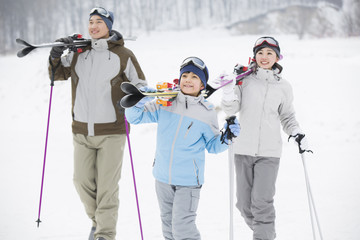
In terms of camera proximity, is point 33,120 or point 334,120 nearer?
point 334,120

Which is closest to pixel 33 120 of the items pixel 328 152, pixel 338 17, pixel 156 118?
pixel 328 152

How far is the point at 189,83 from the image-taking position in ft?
8.99

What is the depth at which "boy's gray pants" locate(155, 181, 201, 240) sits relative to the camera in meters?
2.62

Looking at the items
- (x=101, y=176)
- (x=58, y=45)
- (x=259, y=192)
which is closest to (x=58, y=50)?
(x=58, y=45)

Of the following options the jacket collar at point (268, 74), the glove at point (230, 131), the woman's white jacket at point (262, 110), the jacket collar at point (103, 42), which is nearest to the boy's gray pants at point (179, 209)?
the glove at point (230, 131)

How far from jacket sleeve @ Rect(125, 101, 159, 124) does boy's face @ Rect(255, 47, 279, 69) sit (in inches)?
44.4

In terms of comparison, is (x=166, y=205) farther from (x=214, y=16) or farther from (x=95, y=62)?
(x=214, y=16)

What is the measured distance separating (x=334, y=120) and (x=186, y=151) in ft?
27.1

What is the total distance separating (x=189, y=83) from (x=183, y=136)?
0.43 m

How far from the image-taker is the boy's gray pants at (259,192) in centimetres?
310

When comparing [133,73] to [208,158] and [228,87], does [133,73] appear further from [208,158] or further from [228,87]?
[208,158]

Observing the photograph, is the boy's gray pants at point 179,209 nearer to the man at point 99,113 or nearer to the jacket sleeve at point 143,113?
the jacket sleeve at point 143,113

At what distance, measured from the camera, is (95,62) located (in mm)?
3184

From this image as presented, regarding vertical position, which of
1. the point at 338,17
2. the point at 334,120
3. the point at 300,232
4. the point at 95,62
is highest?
the point at 338,17
